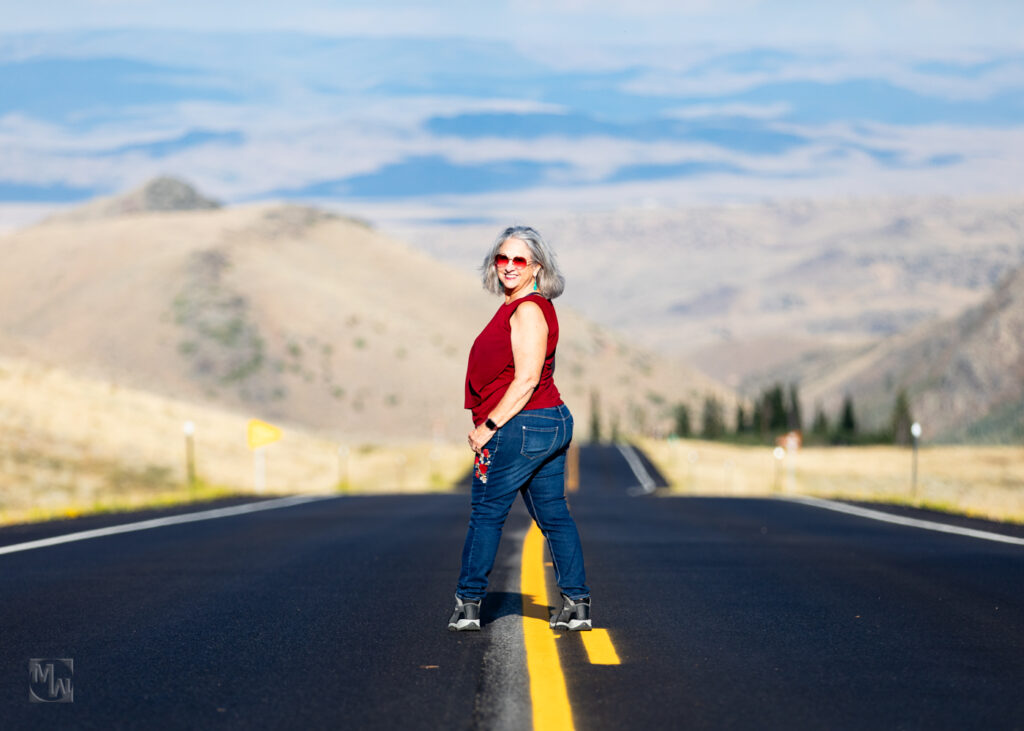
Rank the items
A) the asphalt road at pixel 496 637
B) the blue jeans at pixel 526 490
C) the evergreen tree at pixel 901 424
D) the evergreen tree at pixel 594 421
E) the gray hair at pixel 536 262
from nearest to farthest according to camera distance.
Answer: the asphalt road at pixel 496 637
the blue jeans at pixel 526 490
the gray hair at pixel 536 262
the evergreen tree at pixel 901 424
the evergreen tree at pixel 594 421

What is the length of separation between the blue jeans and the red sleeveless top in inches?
4.6

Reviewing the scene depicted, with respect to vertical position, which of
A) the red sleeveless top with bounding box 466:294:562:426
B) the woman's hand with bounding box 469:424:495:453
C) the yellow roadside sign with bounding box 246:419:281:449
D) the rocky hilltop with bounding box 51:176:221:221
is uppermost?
the rocky hilltop with bounding box 51:176:221:221

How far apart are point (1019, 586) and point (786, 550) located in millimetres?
3206

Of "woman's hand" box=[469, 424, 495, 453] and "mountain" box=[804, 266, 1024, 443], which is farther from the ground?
"woman's hand" box=[469, 424, 495, 453]

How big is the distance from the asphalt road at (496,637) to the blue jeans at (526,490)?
14.5 inches

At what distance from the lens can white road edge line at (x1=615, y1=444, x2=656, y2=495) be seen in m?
52.2

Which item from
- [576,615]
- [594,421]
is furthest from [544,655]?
[594,421]

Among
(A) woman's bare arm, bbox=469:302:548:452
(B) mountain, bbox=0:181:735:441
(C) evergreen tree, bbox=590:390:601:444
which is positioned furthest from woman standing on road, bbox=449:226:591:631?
(C) evergreen tree, bbox=590:390:601:444

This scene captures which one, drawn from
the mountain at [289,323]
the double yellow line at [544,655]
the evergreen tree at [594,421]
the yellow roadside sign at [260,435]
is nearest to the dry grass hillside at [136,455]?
the yellow roadside sign at [260,435]

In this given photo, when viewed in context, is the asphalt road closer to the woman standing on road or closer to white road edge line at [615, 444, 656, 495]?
the woman standing on road

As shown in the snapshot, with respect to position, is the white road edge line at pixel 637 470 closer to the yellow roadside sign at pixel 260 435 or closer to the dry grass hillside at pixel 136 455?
the dry grass hillside at pixel 136 455

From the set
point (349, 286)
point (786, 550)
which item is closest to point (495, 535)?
point (786, 550)

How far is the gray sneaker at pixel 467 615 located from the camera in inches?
304

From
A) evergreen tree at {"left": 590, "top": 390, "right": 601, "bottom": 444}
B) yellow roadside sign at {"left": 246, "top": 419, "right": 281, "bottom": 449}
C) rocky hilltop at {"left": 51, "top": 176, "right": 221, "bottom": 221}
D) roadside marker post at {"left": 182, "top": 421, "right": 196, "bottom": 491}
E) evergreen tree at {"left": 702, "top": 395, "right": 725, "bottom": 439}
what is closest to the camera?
roadside marker post at {"left": 182, "top": 421, "right": 196, "bottom": 491}
